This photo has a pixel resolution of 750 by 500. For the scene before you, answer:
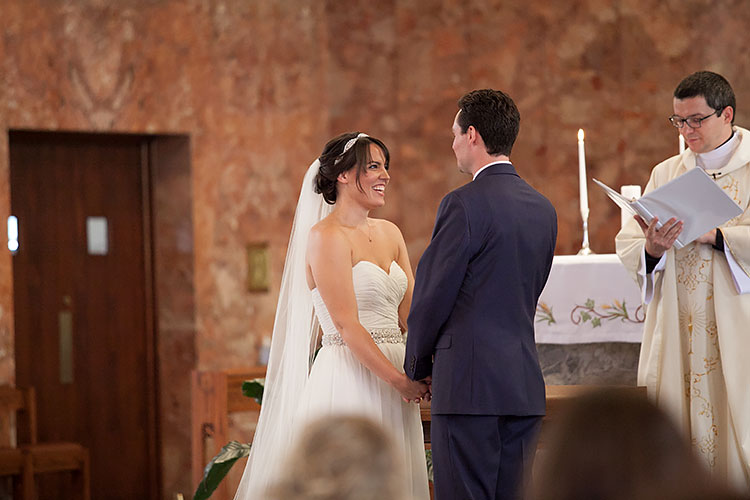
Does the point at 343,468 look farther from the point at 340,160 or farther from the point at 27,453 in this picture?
the point at 27,453

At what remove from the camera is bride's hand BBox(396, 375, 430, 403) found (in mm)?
3254

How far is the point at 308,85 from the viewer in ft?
24.2

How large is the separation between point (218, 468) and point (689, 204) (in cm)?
217

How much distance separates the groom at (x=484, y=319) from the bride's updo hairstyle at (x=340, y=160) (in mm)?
553

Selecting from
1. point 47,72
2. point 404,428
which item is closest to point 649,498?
point 404,428

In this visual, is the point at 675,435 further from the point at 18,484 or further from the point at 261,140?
the point at 261,140

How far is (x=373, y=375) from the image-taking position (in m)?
3.46

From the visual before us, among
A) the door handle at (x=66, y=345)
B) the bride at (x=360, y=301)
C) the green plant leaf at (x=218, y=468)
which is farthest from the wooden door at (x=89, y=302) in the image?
the bride at (x=360, y=301)

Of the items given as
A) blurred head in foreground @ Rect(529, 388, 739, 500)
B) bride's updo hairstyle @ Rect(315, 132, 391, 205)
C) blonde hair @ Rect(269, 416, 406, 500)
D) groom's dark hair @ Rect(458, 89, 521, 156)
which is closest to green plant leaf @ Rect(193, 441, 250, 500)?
bride's updo hairstyle @ Rect(315, 132, 391, 205)

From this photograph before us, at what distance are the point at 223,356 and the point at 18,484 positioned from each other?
68.0 inches

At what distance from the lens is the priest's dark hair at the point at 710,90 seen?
324 centimetres

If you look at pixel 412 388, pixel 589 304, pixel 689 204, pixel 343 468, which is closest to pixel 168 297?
pixel 589 304

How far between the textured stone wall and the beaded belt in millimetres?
3700

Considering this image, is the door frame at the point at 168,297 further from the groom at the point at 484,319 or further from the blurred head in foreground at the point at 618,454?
the blurred head in foreground at the point at 618,454
